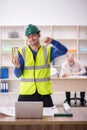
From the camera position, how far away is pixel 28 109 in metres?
1.79

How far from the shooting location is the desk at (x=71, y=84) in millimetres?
5324

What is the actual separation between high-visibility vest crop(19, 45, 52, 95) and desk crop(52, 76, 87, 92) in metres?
2.80

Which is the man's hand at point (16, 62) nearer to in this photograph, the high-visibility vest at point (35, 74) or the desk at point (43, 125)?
the high-visibility vest at point (35, 74)

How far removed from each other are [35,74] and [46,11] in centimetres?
572

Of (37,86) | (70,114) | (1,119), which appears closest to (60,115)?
(70,114)

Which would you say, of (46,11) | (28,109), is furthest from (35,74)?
(46,11)

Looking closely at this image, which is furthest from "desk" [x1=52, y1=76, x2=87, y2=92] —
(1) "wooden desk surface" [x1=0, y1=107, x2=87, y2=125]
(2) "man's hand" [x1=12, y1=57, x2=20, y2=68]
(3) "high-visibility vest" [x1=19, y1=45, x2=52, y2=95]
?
(1) "wooden desk surface" [x1=0, y1=107, x2=87, y2=125]

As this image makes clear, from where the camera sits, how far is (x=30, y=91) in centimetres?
249

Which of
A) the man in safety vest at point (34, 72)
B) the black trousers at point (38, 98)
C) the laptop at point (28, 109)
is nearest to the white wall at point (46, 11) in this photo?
the man in safety vest at point (34, 72)

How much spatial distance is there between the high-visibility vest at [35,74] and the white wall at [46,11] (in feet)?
18.2

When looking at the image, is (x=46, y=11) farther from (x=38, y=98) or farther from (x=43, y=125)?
(x=43, y=125)

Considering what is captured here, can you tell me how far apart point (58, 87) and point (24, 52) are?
288cm

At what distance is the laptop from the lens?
5.84ft

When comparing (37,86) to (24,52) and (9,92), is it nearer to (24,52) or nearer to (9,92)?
(24,52)
